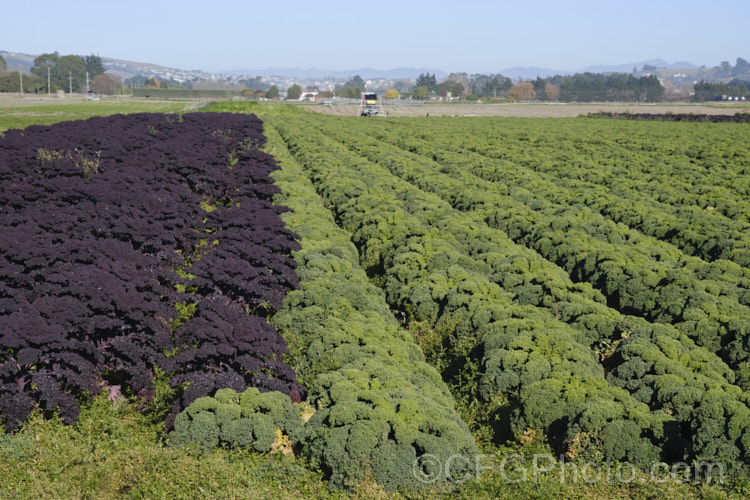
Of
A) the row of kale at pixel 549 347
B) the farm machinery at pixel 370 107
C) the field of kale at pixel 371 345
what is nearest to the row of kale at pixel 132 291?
the field of kale at pixel 371 345

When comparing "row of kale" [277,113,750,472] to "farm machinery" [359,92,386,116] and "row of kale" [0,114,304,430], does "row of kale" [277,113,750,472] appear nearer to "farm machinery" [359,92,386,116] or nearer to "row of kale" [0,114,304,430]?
"row of kale" [0,114,304,430]

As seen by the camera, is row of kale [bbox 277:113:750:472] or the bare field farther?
the bare field

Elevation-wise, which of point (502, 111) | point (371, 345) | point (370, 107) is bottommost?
point (371, 345)

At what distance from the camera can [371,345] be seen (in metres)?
8.64

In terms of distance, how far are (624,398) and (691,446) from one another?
98 cm

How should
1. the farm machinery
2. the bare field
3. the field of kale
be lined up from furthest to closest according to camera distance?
1. the bare field
2. the farm machinery
3. the field of kale

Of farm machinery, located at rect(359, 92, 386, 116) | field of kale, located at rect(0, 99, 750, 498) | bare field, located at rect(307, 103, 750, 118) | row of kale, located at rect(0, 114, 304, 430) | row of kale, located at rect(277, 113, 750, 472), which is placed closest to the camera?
field of kale, located at rect(0, 99, 750, 498)

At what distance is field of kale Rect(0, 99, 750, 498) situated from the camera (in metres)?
6.44

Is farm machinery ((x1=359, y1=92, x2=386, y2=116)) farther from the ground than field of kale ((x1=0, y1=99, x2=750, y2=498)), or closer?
farther from the ground

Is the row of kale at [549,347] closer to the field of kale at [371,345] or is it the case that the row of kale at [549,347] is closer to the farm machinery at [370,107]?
the field of kale at [371,345]

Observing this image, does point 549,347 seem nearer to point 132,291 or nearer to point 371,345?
point 371,345

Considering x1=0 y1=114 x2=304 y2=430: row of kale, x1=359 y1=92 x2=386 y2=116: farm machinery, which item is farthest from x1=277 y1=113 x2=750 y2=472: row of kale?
x1=359 y1=92 x2=386 y2=116: farm machinery

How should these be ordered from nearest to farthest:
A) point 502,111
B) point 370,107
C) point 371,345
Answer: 1. point 371,345
2. point 370,107
3. point 502,111

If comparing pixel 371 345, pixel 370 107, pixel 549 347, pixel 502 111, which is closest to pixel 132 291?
pixel 371 345
